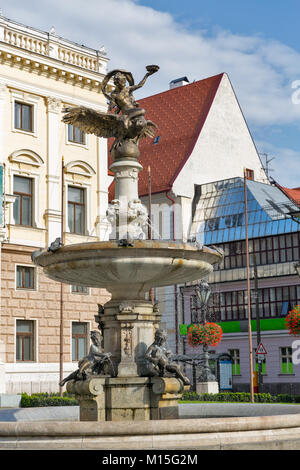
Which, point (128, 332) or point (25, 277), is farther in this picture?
point (25, 277)

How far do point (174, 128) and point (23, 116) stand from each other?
79.2 ft

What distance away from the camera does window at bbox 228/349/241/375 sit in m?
49.7

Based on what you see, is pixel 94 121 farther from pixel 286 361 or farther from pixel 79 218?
pixel 286 361

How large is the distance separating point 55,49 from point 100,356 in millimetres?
24550

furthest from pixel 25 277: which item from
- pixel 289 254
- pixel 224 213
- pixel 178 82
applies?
pixel 178 82

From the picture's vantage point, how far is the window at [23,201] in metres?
32.7

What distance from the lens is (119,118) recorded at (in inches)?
556

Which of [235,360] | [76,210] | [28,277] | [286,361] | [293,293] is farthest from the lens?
[235,360]

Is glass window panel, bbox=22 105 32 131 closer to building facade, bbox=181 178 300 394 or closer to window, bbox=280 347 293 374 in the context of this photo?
building facade, bbox=181 178 300 394

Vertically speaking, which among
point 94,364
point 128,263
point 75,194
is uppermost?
point 75,194

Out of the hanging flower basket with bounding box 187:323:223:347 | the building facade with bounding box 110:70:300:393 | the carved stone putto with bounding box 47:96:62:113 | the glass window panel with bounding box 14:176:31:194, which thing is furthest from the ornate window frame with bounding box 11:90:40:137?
the building facade with bounding box 110:70:300:393

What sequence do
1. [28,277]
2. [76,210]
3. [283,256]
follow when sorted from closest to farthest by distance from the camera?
[28,277]
[76,210]
[283,256]

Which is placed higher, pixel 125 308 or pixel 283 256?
pixel 283 256

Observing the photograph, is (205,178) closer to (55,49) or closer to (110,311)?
(55,49)
